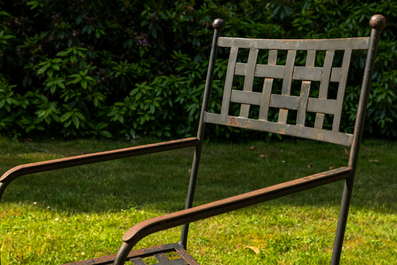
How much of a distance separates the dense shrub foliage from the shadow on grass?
16.1 inches

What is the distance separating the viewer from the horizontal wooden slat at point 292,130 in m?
1.30

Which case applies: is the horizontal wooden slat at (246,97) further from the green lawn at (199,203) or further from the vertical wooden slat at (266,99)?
the green lawn at (199,203)

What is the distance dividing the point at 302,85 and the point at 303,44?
0.46 feet

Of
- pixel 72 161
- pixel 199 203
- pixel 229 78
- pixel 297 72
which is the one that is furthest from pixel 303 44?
pixel 199 203

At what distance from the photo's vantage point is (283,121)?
1.50 meters

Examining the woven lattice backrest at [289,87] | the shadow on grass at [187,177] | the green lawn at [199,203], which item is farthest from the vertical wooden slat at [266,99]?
the shadow on grass at [187,177]

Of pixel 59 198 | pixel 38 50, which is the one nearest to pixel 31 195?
pixel 59 198

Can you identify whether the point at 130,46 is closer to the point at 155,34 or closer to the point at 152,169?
the point at 155,34

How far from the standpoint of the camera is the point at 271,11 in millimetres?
5332

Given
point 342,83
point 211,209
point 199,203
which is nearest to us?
point 211,209

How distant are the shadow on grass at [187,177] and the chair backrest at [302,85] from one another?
1.54m

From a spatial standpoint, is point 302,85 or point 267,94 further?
point 267,94

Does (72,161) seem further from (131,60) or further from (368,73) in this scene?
(131,60)

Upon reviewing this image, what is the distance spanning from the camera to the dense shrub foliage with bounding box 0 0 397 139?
15.4 feet
